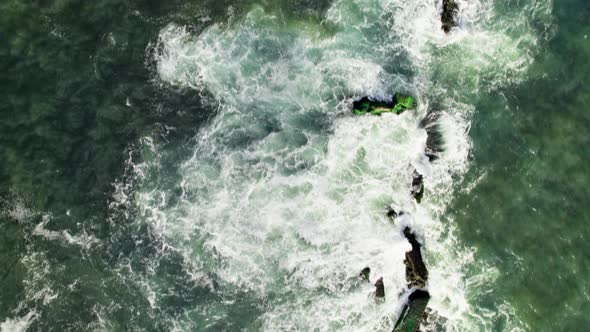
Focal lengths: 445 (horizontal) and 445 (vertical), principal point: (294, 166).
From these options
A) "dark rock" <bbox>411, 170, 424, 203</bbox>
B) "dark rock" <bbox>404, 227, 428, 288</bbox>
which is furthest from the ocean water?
"dark rock" <bbox>411, 170, 424, 203</bbox>

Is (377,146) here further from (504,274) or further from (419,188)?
(504,274)

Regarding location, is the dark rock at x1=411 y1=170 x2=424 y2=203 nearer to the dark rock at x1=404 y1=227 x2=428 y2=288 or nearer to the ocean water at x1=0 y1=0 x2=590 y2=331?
the ocean water at x1=0 y1=0 x2=590 y2=331

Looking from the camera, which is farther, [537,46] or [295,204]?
[537,46]

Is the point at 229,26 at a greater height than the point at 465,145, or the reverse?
the point at 229,26

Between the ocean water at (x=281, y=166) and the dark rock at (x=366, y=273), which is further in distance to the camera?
the dark rock at (x=366, y=273)

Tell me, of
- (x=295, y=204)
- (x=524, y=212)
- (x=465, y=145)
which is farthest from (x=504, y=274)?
(x=295, y=204)

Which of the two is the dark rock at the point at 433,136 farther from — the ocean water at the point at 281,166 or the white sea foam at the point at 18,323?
A: the white sea foam at the point at 18,323

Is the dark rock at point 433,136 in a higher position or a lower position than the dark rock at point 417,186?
higher

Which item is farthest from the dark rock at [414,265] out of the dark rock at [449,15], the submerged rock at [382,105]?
the dark rock at [449,15]
